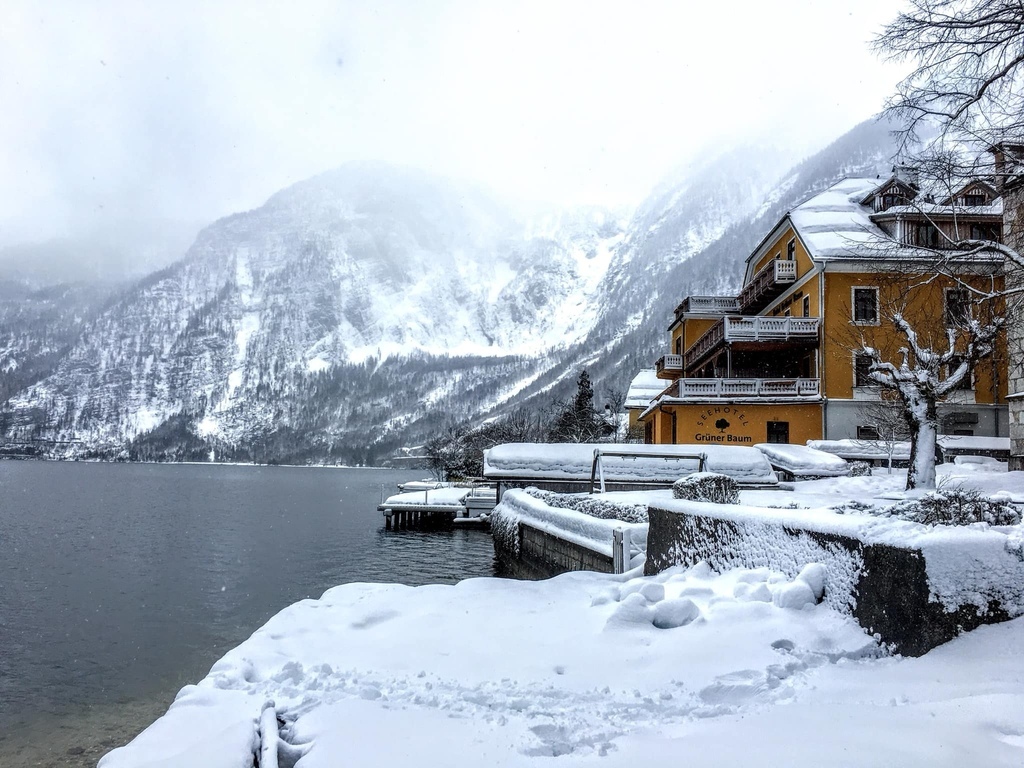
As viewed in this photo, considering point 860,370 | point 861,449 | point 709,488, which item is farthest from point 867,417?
point 709,488

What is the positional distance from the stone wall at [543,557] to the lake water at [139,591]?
2870mm

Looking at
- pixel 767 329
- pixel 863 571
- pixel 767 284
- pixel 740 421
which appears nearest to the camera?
pixel 863 571

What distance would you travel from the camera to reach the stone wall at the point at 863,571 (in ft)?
18.4

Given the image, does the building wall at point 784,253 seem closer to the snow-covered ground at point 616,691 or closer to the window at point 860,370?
the window at point 860,370

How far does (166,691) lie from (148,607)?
394 inches

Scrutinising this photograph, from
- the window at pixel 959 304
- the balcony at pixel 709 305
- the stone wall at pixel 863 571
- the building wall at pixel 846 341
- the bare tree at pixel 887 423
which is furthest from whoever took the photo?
the balcony at pixel 709 305

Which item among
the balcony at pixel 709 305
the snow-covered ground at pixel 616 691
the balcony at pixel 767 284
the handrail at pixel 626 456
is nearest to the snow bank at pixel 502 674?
the snow-covered ground at pixel 616 691

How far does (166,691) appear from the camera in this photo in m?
14.8

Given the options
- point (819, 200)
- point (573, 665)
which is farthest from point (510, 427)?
point (573, 665)

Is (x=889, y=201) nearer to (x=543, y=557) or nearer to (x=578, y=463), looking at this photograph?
(x=578, y=463)

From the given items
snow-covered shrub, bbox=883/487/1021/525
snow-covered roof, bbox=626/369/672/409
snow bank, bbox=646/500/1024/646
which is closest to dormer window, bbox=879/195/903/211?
snow-covered roof, bbox=626/369/672/409

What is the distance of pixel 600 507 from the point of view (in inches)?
779

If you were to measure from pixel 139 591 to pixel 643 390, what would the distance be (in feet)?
153

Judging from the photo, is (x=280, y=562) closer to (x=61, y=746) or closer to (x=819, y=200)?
(x=61, y=746)
